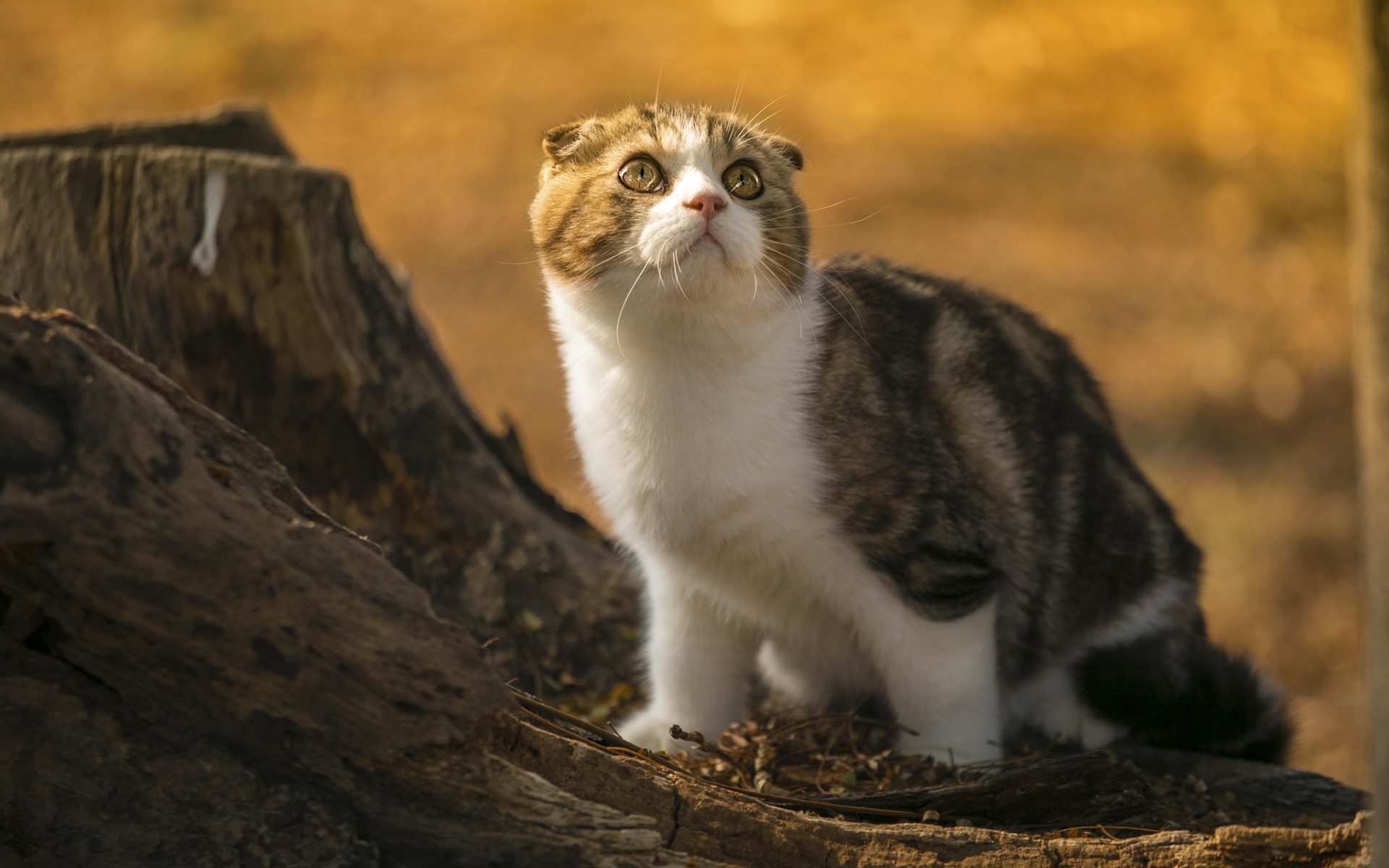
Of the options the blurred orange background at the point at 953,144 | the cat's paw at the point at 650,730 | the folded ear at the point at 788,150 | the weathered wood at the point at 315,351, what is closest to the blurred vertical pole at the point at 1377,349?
the folded ear at the point at 788,150

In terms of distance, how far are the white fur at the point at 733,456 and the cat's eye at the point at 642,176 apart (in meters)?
0.03

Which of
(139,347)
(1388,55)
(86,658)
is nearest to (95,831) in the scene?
(86,658)

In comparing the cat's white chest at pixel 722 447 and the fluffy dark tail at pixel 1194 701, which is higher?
the cat's white chest at pixel 722 447

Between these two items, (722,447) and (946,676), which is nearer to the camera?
(722,447)

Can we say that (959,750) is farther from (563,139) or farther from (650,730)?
(563,139)

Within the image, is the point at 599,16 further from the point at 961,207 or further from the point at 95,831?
the point at 95,831

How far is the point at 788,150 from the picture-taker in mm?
3162

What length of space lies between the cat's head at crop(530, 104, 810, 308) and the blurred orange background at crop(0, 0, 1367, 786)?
15.0 ft

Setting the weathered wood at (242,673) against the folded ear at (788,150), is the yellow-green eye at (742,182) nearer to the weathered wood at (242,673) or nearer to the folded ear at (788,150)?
the folded ear at (788,150)

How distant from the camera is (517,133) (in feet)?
32.8

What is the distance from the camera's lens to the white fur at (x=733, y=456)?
2.77m

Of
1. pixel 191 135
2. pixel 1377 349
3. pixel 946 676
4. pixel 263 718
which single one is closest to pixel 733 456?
pixel 946 676

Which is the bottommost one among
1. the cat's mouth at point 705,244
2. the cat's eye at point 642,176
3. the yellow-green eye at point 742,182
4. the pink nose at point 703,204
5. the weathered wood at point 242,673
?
the weathered wood at point 242,673

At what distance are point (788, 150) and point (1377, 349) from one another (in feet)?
5.91
